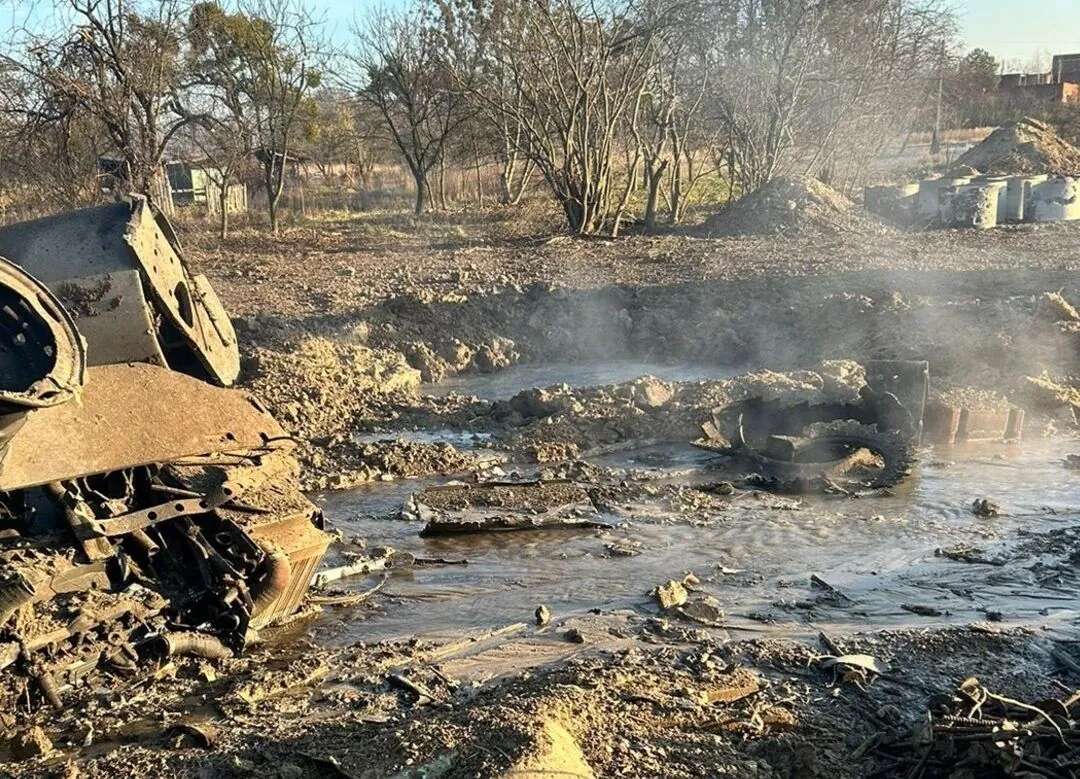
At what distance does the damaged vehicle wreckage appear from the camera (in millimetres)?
4777

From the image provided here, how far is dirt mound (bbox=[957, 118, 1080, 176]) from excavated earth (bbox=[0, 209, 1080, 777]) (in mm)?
14793

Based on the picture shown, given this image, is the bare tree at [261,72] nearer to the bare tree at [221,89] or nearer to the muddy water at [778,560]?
the bare tree at [221,89]

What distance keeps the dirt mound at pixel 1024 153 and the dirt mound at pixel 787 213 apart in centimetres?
1157

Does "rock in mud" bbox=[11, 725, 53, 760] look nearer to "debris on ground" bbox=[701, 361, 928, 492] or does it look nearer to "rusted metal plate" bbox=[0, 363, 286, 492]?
"rusted metal plate" bbox=[0, 363, 286, 492]

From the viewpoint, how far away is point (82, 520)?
201 inches

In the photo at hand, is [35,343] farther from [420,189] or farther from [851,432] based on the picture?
[420,189]

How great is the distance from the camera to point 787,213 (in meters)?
23.3

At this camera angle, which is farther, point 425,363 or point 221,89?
point 221,89

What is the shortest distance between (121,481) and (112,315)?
959 mm

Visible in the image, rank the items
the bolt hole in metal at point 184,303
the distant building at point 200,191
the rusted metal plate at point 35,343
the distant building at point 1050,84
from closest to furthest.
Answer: the rusted metal plate at point 35,343, the bolt hole in metal at point 184,303, the distant building at point 200,191, the distant building at point 1050,84

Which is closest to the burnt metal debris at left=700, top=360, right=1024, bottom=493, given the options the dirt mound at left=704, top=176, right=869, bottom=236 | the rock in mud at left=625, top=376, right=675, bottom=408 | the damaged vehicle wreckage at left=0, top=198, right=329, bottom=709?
the rock in mud at left=625, top=376, right=675, bottom=408

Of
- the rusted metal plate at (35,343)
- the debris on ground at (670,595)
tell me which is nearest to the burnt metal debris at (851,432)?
Result: the debris on ground at (670,595)

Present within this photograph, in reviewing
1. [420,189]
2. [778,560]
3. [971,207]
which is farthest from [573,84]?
[778,560]

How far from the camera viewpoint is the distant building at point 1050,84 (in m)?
48.2
